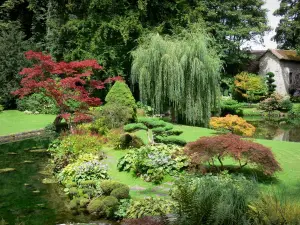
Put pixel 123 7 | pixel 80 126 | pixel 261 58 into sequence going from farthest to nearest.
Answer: pixel 261 58, pixel 123 7, pixel 80 126

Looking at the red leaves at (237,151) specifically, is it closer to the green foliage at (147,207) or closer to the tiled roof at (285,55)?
the green foliage at (147,207)

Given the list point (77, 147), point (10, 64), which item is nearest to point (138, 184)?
point (77, 147)

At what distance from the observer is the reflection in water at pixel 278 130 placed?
18.2 m

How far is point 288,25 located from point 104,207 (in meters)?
40.7

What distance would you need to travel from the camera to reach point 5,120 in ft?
69.6

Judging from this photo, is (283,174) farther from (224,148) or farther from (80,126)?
(80,126)

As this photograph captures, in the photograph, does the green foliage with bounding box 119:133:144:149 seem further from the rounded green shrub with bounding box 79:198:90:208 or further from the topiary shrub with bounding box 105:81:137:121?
the rounded green shrub with bounding box 79:198:90:208

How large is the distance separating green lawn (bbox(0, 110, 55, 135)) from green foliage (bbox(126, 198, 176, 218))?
12.1 meters

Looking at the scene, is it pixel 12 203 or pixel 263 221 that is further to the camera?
pixel 12 203

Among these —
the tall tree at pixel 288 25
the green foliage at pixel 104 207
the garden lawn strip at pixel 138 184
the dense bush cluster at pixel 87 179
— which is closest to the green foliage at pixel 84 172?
the dense bush cluster at pixel 87 179

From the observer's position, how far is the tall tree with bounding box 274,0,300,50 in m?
41.1

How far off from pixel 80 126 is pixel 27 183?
5.52 meters

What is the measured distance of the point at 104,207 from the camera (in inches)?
299

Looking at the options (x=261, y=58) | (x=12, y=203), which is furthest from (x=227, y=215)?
(x=261, y=58)
